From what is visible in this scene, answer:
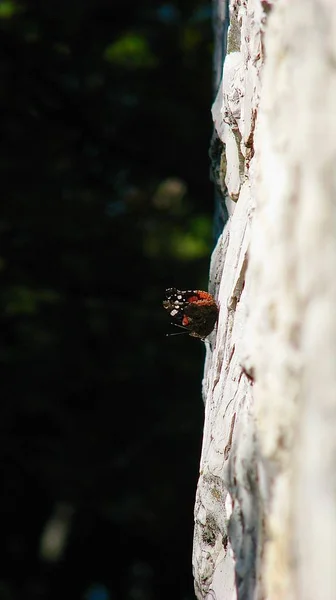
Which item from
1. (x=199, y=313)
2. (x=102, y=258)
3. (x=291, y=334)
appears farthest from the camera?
(x=102, y=258)

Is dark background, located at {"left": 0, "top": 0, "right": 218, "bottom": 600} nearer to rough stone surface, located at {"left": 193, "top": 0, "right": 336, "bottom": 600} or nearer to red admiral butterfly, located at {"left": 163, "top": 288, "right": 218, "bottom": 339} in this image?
red admiral butterfly, located at {"left": 163, "top": 288, "right": 218, "bottom": 339}

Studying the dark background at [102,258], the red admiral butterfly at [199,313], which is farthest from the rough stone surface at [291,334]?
the dark background at [102,258]

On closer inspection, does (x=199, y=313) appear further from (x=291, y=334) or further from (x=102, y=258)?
(x=102, y=258)

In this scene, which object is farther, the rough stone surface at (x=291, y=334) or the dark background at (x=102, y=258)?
the dark background at (x=102, y=258)

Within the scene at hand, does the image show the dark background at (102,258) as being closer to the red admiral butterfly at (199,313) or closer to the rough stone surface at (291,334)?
the red admiral butterfly at (199,313)

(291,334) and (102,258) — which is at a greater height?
(102,258)

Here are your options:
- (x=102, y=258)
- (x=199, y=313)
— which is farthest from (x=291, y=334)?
(x=102, y=258)

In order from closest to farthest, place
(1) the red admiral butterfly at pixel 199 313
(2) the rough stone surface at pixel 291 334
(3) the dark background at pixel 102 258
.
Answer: (2) the rough stone surface at pixel 291 334
(1) the red admiral butterfly at pixel 199 313
(3) the dark background at pixel 102 258
